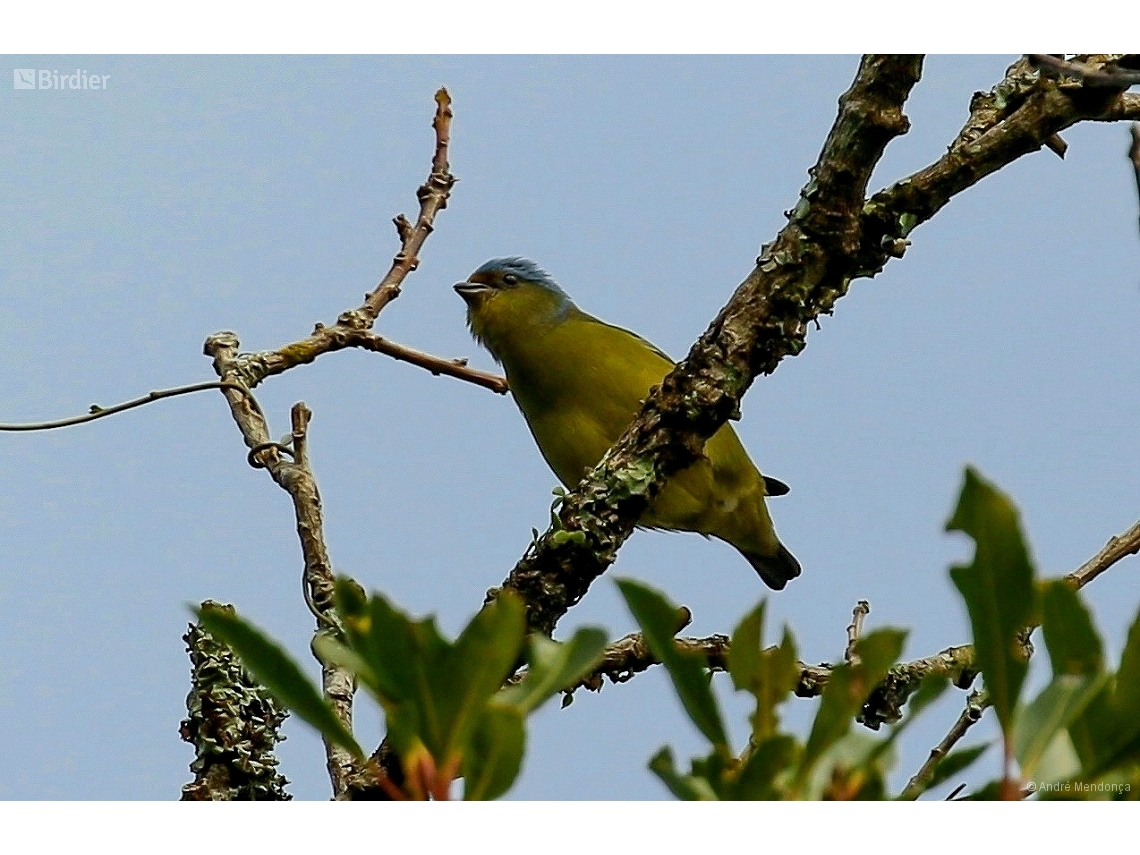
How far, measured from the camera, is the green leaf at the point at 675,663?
1.35 m

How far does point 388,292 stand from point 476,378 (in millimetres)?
312

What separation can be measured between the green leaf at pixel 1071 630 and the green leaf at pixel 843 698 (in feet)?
0.45

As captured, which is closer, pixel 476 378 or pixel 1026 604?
pixel 1026 604

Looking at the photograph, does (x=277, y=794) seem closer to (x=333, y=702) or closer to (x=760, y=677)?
(x=333, y=702)

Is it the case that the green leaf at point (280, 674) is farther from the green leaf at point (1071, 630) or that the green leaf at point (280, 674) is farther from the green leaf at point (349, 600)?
the green leaf at point (1071, 630)

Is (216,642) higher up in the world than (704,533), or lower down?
lower down

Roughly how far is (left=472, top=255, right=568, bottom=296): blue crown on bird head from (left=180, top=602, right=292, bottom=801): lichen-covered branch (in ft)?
10.1

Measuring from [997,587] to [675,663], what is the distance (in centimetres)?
31

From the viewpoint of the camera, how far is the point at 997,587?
1266 millimetres

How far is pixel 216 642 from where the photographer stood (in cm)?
292

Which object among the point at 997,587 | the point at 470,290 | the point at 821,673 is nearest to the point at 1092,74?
the point at 997,587

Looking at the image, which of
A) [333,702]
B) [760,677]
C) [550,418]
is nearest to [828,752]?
[760,677]

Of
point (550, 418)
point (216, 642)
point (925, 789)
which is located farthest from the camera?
point (550, 418)

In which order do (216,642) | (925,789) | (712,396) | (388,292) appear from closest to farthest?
(925,789), (712,396), (216,642), (388,292)
